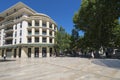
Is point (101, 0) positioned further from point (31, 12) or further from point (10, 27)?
point (10, 27)

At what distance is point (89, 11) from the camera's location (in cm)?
2898

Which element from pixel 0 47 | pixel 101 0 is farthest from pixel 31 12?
pixel 101 0

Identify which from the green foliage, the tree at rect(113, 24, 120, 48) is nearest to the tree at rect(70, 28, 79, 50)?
the green foliage

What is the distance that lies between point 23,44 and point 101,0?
31.3 meters

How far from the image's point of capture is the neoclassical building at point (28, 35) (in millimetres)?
46094

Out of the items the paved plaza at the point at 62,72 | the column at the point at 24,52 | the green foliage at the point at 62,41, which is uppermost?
the green foliage at the point at 62,41

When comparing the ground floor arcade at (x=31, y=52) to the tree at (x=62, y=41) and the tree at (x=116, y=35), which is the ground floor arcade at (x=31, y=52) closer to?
the tree at (x=62, y=41)

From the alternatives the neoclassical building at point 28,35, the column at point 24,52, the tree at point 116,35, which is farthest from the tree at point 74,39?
the column at point 24,52

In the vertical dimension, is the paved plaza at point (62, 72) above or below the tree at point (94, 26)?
below

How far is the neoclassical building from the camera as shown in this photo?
4609cm

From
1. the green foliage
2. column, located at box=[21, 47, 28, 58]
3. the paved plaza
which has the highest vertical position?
the green foliage

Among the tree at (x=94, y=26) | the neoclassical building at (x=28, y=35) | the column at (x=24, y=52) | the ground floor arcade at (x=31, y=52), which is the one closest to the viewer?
the tree at (x=94, y=26)

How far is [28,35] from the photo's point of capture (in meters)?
46.5

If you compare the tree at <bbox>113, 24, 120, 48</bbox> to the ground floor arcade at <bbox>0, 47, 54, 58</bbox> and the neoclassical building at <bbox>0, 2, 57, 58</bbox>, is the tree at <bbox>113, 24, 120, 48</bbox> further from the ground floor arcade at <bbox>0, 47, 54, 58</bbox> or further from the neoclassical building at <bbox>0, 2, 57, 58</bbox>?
the ground floor arcade at <bbox>0, 47, 54, 58</bbox>
